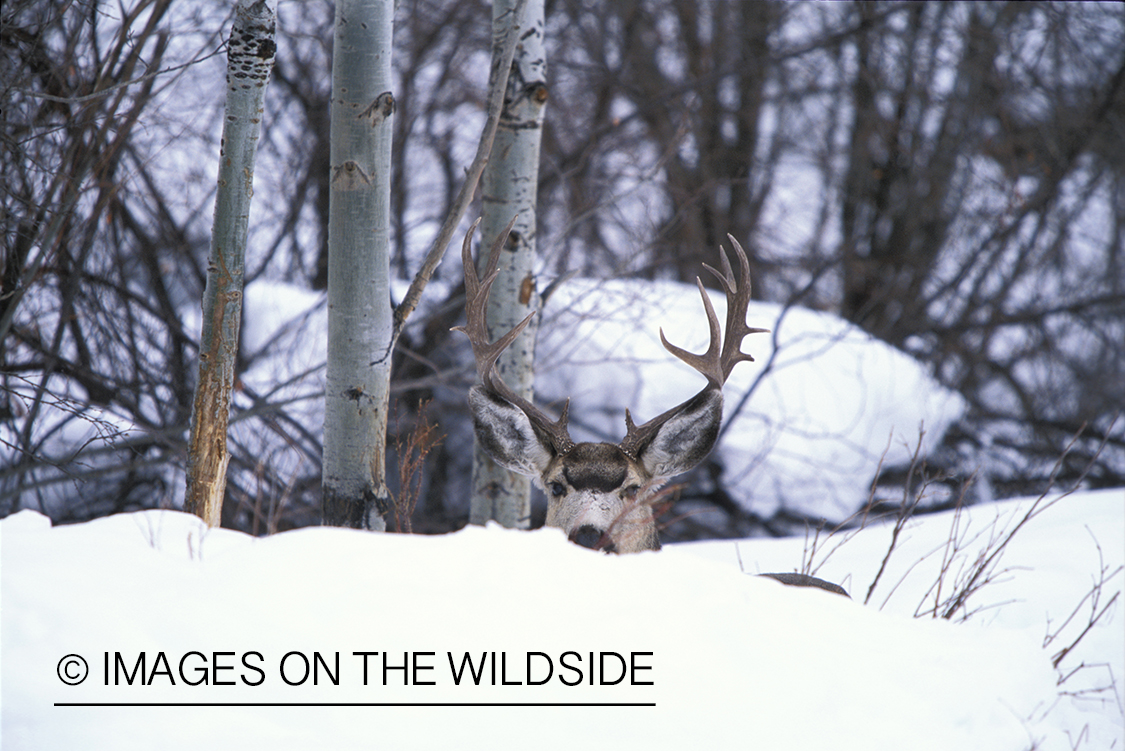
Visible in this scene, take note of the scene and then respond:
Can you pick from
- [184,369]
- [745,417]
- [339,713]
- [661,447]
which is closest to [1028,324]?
[745,417]

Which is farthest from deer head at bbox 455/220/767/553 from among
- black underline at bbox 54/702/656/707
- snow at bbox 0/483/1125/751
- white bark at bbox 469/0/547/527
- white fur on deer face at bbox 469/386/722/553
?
black underline at bbox 54/702/656/707

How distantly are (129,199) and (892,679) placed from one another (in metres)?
5.59

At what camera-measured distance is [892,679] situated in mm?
2338

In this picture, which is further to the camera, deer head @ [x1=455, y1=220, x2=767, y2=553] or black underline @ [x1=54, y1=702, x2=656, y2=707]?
deer head @ [x1=455, y1=220, x2=767, y2=553]

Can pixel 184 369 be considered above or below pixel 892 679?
above

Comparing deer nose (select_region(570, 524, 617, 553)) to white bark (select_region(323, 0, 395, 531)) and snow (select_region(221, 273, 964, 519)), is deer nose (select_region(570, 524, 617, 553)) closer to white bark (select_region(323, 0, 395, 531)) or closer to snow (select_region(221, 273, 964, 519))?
white bark (select_region(323, 0, 395, 531))

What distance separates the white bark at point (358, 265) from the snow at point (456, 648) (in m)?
0.84

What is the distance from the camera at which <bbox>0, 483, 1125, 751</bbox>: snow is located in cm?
183

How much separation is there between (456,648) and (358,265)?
63.4 inches

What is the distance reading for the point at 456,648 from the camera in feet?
6.66

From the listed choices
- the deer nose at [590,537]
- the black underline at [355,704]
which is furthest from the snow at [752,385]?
the black underline at [355,704]

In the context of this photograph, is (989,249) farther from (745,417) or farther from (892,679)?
(892,679)

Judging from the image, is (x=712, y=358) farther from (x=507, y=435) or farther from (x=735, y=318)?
(x=507, y=435)

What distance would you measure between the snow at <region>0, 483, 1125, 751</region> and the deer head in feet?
3.65
